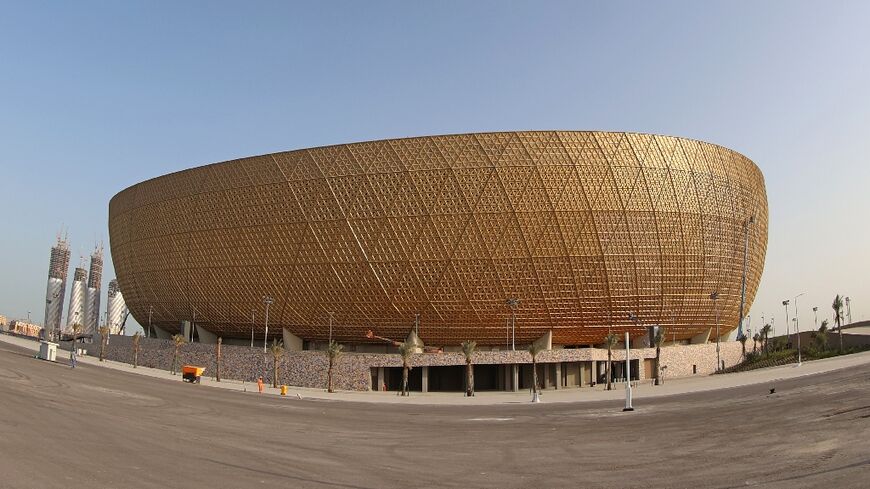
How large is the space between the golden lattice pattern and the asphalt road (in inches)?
919

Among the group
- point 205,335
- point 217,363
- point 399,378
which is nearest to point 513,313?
point 399,378

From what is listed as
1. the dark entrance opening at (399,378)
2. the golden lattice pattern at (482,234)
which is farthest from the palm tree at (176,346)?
the dark entrance opening at (399,378)

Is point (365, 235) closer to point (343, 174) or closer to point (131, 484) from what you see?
point (343, 174)

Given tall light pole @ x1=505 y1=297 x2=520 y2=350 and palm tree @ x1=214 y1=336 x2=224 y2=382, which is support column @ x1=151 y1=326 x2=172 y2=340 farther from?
tall light pole @ x1=505 y1=297 x2=520 y2=350

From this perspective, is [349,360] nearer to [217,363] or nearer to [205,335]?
[217,363]

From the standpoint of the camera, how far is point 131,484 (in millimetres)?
11203

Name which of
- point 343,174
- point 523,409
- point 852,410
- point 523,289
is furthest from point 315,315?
point 852,410

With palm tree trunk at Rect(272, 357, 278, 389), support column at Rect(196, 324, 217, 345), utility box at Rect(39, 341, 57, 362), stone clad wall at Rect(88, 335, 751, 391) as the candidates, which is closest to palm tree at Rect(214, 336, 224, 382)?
stone clad wall at Rect(88, 335, 751, 391)

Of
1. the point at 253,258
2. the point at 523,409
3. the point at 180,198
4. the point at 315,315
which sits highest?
the point at 180,198

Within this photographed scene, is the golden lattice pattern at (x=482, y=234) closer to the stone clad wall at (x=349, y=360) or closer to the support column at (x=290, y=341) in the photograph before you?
the support column at (x=290, y=341)

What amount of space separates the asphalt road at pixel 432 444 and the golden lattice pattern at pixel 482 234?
23.3 m

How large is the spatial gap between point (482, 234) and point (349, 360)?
554 inches

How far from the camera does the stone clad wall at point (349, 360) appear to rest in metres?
49.0

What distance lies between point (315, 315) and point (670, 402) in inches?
1342
